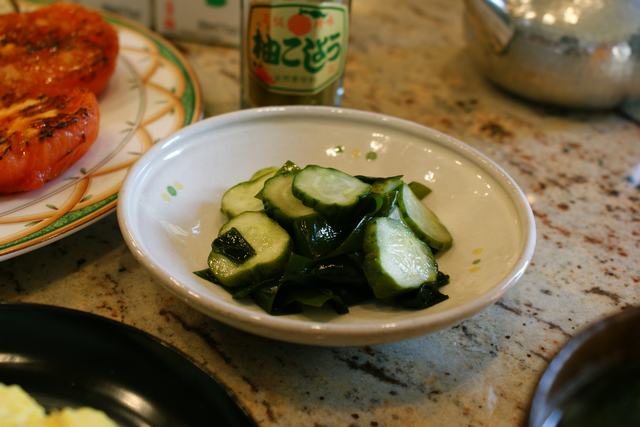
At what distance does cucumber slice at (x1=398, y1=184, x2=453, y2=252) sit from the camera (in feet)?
3.45

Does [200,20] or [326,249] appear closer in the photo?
[326,249]

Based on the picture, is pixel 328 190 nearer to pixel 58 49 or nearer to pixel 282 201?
pixel 282 201

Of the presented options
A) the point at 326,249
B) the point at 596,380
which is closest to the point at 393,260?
the point at 326,249

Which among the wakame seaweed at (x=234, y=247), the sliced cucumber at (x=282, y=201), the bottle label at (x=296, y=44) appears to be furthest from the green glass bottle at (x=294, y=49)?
the wakame seaweed at (x=234, y=247)

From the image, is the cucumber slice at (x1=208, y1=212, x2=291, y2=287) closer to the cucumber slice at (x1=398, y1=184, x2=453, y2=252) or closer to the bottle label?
the cucumber slice at (x1=398, y1=184, x2=453, y2=252)

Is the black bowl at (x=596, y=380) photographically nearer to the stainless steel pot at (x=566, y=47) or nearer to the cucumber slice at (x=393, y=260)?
the cucumber slice at (x=393, y=260)

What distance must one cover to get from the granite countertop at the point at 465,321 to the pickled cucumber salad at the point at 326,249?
0.10 metres

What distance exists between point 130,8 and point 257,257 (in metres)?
1.39

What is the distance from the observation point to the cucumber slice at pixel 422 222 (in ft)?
3.45

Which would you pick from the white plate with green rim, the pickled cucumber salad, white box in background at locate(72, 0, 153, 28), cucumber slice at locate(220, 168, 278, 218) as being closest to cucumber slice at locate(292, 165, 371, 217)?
the pickled cucumber salad

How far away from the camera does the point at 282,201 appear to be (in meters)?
1.03

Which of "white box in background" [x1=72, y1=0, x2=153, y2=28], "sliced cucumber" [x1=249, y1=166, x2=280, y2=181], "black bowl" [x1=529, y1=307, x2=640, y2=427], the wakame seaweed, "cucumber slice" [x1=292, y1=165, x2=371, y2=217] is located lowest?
"black bowl" [x1=529, y1=307, x2=640, y2=427]

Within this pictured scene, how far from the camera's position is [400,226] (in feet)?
3.25

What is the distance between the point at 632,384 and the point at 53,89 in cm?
127
